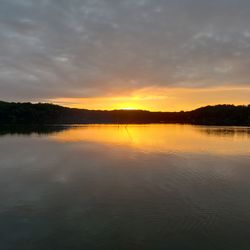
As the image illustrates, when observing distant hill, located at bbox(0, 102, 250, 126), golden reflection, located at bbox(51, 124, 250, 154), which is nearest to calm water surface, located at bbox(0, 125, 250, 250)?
golden reflection, located at bbox(51, 124, 250, 154)

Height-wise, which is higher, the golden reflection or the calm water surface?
the golden reflection

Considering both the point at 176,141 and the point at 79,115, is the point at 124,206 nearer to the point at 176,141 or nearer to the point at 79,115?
the point at 176,141

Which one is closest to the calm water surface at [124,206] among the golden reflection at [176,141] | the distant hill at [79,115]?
the golden reflection at [176,141]

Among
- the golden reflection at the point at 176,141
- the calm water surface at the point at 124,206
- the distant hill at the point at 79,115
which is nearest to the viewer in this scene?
the calm water surface at the point at 124,206

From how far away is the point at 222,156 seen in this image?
95.2 ft

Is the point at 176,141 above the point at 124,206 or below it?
above

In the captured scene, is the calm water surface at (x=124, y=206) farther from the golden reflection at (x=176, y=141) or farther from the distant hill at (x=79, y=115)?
the distant hill at (x=79, y=115)

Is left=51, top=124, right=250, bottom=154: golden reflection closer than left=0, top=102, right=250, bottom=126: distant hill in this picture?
Yes

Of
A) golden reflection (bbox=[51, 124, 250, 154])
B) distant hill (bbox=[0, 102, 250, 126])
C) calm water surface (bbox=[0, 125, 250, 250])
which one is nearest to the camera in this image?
calm water surface (bbox=[0, 125, 250, 250])

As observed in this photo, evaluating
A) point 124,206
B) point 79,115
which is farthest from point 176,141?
point 79,115

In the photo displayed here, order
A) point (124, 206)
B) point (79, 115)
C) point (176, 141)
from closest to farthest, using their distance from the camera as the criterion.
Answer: point (124, 206), point (176, 141), point (79, 115)

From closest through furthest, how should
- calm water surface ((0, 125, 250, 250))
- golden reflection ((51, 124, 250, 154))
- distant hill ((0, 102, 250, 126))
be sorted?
calm water surface ((0, 125, 250, 250)), golden reflection ((51, 124, 250, 154)), distant hill ((0, 102, 250, 126))

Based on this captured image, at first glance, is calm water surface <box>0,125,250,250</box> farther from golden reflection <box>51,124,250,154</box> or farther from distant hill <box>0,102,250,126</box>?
distant hill <box>0,102,250,126</box>

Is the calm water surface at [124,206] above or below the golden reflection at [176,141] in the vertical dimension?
below
